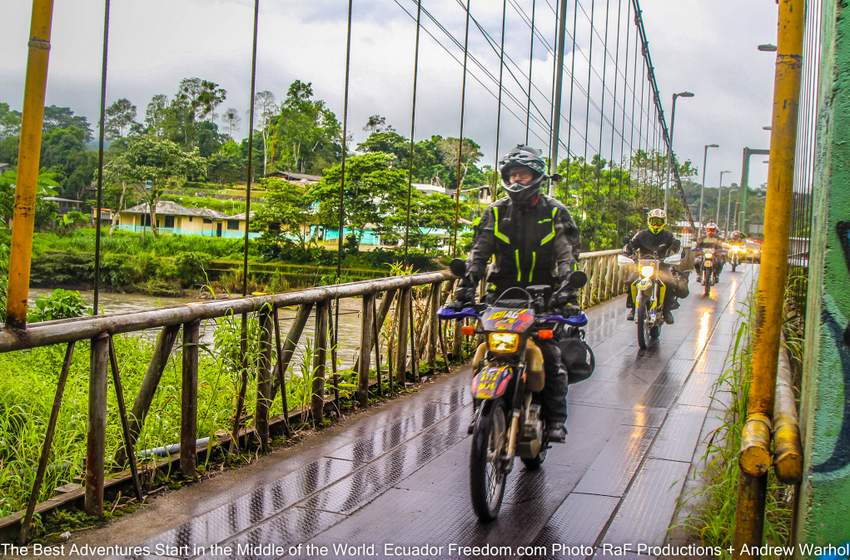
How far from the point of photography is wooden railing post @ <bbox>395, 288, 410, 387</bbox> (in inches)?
307

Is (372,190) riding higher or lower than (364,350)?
higher

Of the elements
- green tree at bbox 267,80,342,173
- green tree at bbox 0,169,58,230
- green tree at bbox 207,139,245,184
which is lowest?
green tree at bbox 0,169,58,230

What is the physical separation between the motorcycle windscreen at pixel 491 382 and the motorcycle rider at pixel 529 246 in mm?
701

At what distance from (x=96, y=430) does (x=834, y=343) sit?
327 centimetres

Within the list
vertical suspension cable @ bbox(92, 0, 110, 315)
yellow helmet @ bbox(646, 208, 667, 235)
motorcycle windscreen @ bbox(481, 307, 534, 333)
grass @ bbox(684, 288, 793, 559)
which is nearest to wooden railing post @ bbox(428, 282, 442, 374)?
grass @ bbox(684, 288, 793, 559)

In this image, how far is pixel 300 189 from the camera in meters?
36.9

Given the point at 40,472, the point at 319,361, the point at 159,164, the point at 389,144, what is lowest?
the point at 40,472

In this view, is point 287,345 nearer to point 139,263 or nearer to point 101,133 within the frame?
point 101,133

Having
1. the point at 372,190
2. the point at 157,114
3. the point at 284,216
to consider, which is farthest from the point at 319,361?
the point at 372,190

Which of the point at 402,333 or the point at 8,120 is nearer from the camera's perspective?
the point at 8,120

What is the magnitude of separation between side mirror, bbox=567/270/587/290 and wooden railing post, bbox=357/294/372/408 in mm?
2475

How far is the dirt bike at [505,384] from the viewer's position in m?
4.32

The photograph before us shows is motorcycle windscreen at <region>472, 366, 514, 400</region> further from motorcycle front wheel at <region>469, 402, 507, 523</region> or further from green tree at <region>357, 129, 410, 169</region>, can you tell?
green tree at <region>357, 129, 410, 169</region>

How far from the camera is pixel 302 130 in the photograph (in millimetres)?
20625
